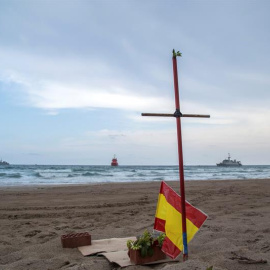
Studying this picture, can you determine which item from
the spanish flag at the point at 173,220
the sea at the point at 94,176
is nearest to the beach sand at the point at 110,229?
the spanish flag at the point at 173,220

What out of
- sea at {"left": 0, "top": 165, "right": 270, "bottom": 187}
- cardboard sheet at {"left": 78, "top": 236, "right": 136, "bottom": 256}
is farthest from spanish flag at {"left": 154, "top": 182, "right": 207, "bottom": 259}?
sea at {"left": 0, "top": 165, "right": 270, "bottom": 187}

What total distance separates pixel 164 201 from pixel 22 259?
223 cm

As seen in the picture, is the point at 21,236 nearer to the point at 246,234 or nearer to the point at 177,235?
the point at 177,235

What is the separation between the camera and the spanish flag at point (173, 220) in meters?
3.96

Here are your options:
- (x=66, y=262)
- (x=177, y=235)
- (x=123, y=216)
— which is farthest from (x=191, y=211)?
(x=123, y=216)

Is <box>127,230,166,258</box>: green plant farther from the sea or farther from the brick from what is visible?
the sea

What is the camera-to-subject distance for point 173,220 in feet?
13.7

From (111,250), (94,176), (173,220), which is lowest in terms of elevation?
(94,176)

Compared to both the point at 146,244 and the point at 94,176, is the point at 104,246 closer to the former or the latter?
the point at 146,244

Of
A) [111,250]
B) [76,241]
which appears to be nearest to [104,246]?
[111,250]

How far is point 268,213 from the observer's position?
8047mm

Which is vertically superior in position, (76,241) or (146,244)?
(146,244)

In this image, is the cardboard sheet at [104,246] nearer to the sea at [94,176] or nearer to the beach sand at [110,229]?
the beach sand at [110,229]

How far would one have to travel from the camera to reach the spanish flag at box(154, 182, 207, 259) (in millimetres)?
3965
